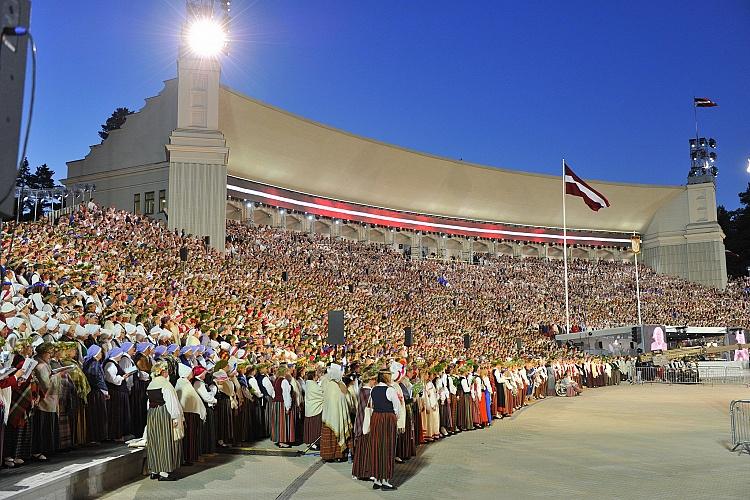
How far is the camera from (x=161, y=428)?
917cm

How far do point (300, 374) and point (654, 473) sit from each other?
6533 mm

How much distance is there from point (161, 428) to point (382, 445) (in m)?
2.94

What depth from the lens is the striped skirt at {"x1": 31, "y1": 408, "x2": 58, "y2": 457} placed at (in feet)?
28.3

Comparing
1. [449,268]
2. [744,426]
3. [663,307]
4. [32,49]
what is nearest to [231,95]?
[449,268]

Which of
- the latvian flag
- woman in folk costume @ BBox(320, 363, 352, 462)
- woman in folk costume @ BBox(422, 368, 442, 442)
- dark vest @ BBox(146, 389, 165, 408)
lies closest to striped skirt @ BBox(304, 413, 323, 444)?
woman in folk costume @ BBox(320, 363, 352, 462)

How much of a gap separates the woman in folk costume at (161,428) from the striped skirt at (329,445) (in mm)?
2976

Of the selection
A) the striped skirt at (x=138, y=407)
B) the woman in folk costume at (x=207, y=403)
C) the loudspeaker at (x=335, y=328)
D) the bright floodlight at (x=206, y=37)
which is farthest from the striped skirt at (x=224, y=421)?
the bright floodlight at (x=206, y=37)

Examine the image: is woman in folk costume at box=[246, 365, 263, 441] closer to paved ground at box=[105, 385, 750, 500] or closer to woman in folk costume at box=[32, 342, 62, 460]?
paved ground at box=[105, 385, 750, 500]

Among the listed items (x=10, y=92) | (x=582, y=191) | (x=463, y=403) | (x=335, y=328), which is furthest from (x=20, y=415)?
(x=582, y=191)

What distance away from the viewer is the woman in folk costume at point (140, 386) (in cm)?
1066

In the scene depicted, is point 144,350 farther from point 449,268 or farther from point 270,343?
point 449,268

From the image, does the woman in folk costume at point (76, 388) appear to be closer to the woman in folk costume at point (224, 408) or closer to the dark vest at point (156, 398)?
the dark vest at point (156, 398)

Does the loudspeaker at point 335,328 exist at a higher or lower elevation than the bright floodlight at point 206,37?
lower

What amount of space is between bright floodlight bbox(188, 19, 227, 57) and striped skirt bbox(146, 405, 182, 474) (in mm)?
27586
